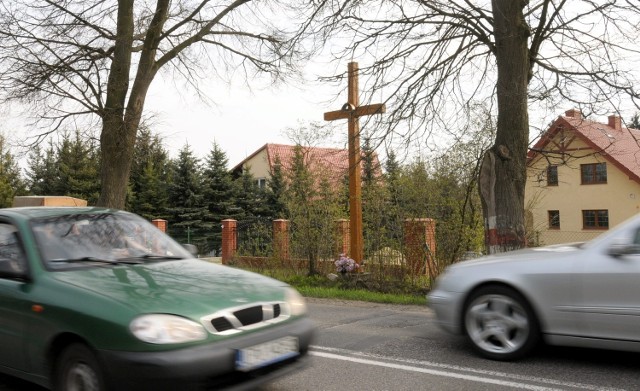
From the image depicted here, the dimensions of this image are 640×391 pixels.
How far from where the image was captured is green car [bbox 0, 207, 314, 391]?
3.32 m

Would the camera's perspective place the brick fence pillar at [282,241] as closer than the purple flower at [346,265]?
No

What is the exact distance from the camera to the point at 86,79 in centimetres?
1484

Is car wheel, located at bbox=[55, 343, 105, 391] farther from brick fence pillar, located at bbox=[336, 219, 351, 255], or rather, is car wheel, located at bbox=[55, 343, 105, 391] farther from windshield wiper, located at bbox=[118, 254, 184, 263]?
brick fence pillar, located at bbox=[336, 219, 351, 255]

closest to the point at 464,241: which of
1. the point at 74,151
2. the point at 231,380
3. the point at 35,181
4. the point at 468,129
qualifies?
the point at 468,129

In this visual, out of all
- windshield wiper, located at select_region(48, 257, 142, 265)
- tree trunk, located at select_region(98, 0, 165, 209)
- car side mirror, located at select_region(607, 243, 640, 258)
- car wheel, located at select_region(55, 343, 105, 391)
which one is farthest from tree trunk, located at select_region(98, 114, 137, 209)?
car side mirror, located at select_region(607, 243, 640, 258)

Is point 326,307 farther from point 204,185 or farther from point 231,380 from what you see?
point 204,185

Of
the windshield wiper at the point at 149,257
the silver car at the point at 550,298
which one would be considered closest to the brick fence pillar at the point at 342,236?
the silver car at the point at 550,298

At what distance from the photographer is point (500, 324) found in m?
5.31

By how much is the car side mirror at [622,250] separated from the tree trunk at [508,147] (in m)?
4.44

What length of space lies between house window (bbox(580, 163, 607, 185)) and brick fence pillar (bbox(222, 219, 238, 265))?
1009 inches

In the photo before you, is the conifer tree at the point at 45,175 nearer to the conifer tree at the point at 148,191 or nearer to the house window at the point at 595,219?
the conifer tree at the point at 148,191

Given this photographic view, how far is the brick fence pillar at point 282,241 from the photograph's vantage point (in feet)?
45.5

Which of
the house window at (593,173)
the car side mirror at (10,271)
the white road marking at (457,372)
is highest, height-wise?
the house window at (593,173)

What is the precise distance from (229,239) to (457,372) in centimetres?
1479
